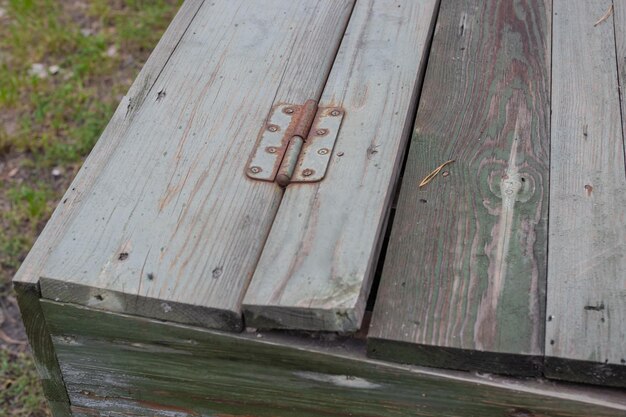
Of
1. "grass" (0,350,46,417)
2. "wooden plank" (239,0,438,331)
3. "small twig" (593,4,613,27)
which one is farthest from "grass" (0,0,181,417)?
"small twig" (593,4,613,27)

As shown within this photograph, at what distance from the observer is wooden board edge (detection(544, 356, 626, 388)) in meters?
1.47

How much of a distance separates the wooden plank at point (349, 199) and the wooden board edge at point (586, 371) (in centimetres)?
36

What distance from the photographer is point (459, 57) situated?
2203 mm

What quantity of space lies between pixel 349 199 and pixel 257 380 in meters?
0.42

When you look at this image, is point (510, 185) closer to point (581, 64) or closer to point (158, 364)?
point (581, 64)

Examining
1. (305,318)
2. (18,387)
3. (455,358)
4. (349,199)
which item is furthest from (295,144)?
(18,387)

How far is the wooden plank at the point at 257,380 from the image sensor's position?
153 centimetres

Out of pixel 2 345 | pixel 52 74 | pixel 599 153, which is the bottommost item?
pixel 2 345

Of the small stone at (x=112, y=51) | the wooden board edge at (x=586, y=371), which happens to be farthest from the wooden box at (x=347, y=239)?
the small stone at (x=112, y=51)

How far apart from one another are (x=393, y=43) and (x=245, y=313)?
93cm

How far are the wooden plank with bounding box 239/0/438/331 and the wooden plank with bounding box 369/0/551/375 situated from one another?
0.22 ft

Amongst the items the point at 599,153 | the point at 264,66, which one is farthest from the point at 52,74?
the point at 599,153

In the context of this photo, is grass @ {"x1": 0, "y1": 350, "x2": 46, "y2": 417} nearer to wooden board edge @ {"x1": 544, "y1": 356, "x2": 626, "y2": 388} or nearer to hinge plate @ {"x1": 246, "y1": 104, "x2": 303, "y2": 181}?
hinge plate @ {"x1": 246, "y1": 104, "x2": 303, "y2": 181}

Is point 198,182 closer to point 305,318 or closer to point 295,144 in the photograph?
point 295,144
